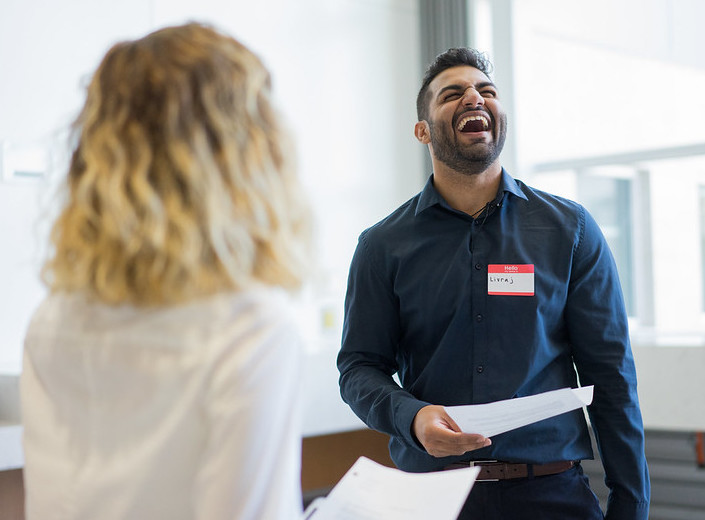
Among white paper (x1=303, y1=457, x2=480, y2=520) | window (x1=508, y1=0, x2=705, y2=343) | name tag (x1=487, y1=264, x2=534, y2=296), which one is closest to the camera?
white paper (x1=303, y1=457, x2=480, y2=520)

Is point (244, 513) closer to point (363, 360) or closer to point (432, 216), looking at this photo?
point (363, 360)

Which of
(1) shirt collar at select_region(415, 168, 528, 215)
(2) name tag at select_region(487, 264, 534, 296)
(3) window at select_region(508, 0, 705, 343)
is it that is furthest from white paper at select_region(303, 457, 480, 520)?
(3) window at select_region(508, 0, 705, 343)

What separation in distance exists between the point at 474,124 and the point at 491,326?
0.49 meters

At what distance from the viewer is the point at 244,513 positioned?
864 millimetres

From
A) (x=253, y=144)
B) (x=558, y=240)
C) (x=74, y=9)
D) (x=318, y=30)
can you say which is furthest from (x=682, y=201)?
(x=253, y=144)

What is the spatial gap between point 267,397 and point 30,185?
9.18 feet

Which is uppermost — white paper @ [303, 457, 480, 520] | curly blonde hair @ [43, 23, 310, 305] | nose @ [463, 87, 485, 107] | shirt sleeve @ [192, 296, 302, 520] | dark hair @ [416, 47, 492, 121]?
dark hair @ [416, 47, 492, 121]

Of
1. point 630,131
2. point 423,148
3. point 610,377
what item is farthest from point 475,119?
point 423,148

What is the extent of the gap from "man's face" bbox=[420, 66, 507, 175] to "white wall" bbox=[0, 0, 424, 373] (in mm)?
1319

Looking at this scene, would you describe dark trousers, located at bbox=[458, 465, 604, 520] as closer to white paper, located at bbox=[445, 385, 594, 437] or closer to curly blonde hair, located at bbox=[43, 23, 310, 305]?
white paper, located at bbox=[445, 385, 594, 437]

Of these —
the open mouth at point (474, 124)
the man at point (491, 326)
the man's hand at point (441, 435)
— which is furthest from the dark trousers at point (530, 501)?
the open mouth at point (474, 124)

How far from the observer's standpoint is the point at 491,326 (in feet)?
5.81

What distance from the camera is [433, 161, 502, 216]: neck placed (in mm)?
1901

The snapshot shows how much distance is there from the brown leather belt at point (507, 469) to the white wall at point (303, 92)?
62.7 inches
